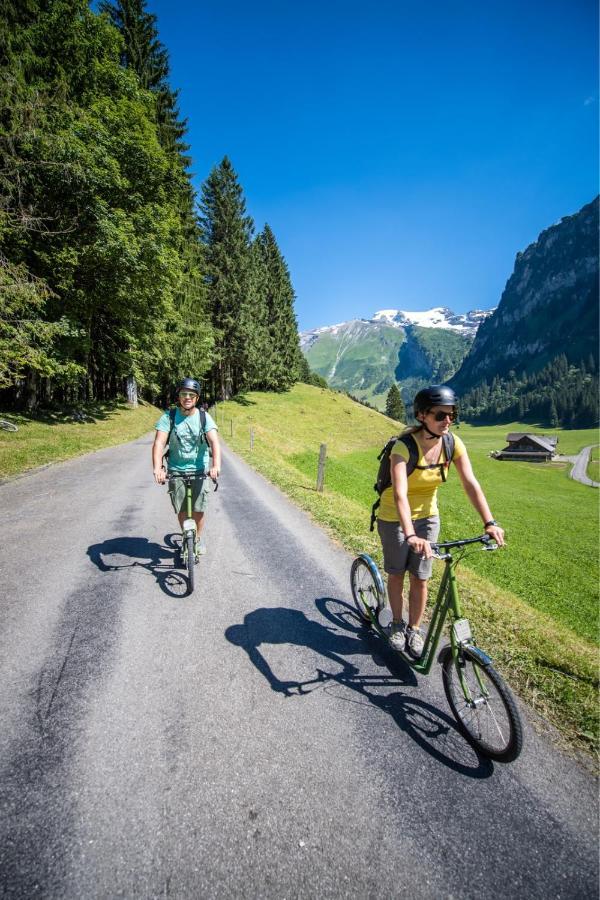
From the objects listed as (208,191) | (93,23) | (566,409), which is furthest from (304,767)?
(566,409)

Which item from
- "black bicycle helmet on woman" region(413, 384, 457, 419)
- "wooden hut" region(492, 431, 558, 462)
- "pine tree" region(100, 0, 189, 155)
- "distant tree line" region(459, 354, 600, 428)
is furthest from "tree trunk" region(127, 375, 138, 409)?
"distant tree line" region(459, 354, 600, 428)

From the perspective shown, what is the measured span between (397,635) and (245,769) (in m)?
1.96

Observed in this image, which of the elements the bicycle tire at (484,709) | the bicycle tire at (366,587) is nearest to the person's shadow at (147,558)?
the bicycle tire at (366,587)

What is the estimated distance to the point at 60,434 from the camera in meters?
16.7

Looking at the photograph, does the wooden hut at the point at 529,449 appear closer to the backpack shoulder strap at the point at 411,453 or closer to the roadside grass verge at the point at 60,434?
the roadside grass verge at the point at 60,434

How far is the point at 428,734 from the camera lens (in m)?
3.02

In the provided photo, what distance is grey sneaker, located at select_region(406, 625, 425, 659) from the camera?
366 centimetres

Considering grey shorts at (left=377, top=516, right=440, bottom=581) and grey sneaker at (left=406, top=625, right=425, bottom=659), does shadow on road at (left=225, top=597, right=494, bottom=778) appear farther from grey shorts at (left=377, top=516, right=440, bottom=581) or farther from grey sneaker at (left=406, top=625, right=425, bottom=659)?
grey shorts at (left=377, top=516, right=440, bottom=581)

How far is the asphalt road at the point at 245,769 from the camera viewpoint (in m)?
2.04

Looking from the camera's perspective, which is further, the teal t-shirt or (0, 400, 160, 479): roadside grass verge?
(0, 400, 160, 479): roadside grass verge

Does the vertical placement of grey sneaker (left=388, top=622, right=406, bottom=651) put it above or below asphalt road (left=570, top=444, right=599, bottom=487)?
above

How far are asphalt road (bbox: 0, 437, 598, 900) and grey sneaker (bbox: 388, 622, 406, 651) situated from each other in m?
0.28

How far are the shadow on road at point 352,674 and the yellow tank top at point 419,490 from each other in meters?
1.66

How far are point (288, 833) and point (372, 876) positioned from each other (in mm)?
544
